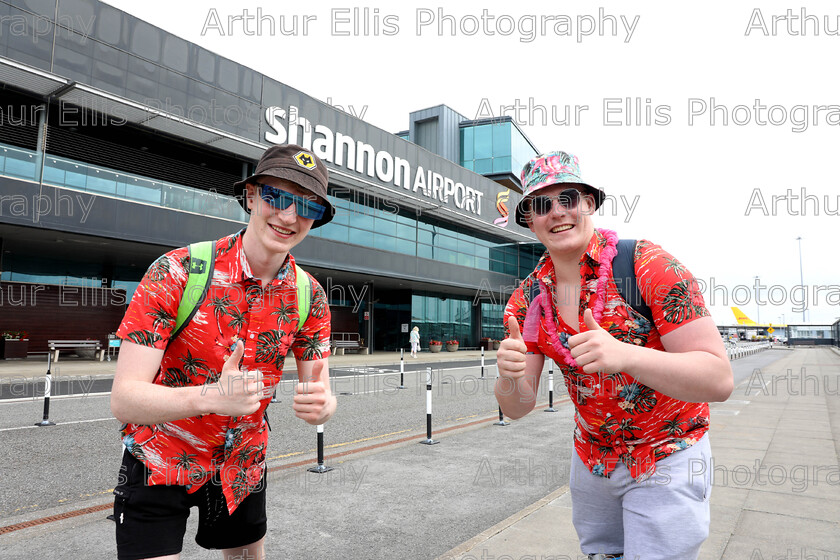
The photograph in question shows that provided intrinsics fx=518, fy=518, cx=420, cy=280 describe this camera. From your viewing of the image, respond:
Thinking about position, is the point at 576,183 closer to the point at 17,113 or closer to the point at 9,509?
the point at 9,509

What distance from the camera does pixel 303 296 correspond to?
2318 mm

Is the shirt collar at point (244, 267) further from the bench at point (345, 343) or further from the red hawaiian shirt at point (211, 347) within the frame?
the bench at point (345, 343)

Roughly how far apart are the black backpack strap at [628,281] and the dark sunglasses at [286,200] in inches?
50.7

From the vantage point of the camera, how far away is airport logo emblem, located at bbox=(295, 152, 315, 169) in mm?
2251

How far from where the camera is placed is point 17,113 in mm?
18328

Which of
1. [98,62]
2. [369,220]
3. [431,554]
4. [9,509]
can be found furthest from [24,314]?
[431,554]

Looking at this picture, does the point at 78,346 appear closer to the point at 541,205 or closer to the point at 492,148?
the point at 541,205

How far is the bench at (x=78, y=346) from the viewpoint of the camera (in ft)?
68.5

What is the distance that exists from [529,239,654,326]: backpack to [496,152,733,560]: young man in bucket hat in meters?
0.02

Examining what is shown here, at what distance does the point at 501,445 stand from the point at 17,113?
67.3ft
